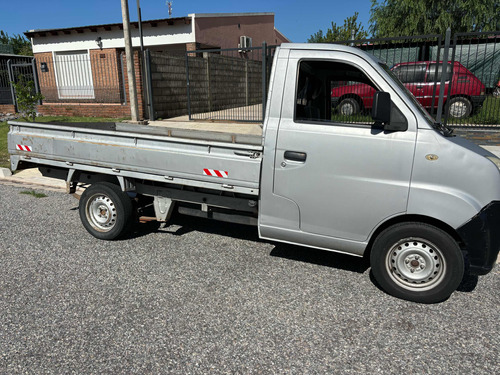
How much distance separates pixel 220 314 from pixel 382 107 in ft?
7.33

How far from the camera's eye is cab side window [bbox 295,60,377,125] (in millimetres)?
3895

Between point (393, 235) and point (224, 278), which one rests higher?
point (393, 235)

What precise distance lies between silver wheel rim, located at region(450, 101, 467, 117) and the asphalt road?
6872 millimetres

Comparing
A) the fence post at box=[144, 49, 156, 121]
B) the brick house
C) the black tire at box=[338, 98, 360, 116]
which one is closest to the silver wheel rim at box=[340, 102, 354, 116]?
the black tire at box=[338, 98, 360, 116]

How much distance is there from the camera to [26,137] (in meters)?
5.13

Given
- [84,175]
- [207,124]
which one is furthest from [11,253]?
[207,124]

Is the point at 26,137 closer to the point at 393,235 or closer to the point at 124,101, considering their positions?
the point at 393,235

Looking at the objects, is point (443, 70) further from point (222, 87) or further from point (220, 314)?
point (222, 87)

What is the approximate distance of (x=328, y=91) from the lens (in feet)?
15.1

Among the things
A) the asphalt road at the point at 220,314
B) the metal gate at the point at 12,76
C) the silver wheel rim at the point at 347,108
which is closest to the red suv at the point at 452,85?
the silver wheel rim at the point at 347,108

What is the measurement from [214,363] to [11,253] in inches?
123

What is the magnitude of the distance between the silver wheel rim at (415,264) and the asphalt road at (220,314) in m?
0.21

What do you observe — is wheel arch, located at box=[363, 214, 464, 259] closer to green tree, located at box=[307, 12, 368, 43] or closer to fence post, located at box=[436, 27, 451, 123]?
fence post, located at box=[436, 27, 451, 123]

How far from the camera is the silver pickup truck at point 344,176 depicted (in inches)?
133
